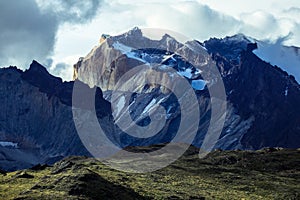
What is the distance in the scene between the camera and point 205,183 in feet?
356

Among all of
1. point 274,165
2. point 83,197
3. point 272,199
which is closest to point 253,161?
point 274,165

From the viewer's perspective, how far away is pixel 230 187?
10656cm

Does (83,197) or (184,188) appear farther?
(184,188)

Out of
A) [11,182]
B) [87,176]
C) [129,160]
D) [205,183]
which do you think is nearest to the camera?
[87,176]

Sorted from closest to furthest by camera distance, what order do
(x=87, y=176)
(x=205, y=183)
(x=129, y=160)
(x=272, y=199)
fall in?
1. (x=87, y=176)
2. (x=272, y=199)
3. (x=205, y=183)
4. (x=129, y=160)

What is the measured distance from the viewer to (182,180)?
109875mm

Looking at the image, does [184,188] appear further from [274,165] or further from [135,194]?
[274,165]

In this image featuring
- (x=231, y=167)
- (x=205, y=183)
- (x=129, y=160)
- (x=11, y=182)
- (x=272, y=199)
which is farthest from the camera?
(x=129, y=160)

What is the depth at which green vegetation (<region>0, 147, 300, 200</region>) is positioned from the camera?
8356cm

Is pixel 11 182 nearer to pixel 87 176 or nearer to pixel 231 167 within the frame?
pixel 87 176

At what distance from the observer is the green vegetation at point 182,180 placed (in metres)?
83.6

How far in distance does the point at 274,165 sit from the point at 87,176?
6117cm

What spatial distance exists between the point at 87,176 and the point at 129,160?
57.4 meters

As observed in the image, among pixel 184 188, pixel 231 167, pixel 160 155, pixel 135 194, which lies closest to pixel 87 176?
pixel 135 194
